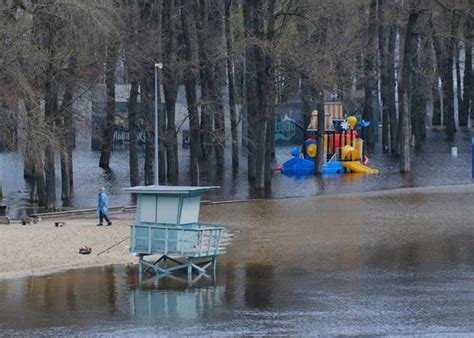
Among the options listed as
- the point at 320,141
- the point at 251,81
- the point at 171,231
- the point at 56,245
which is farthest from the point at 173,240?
the point at 320,141

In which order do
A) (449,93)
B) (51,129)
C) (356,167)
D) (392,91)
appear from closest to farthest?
(51,129) → (356,167) → (392,91) → (449,93)

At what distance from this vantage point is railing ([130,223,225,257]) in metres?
24.6

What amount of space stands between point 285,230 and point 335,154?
2915cm

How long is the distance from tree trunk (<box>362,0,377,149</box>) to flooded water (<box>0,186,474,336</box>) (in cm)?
3256

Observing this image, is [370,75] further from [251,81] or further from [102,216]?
[102,216]

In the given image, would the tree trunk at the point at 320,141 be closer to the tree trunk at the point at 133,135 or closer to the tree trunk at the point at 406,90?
the tree trunk at the point at 406,90

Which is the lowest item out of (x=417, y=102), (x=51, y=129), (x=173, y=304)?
(x=173, y=304)

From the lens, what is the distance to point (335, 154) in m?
62.2

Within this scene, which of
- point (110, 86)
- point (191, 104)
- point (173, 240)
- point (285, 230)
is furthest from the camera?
point (191, 104)

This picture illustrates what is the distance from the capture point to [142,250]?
25.0m

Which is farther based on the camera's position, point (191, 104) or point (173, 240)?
point (191, 104)

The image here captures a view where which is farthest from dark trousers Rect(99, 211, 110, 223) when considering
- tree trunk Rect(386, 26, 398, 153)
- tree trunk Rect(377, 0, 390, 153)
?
tree trunk Rect(386, 26, 398, 153)

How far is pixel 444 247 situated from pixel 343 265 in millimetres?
4157

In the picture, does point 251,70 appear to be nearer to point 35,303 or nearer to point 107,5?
point 107,5
